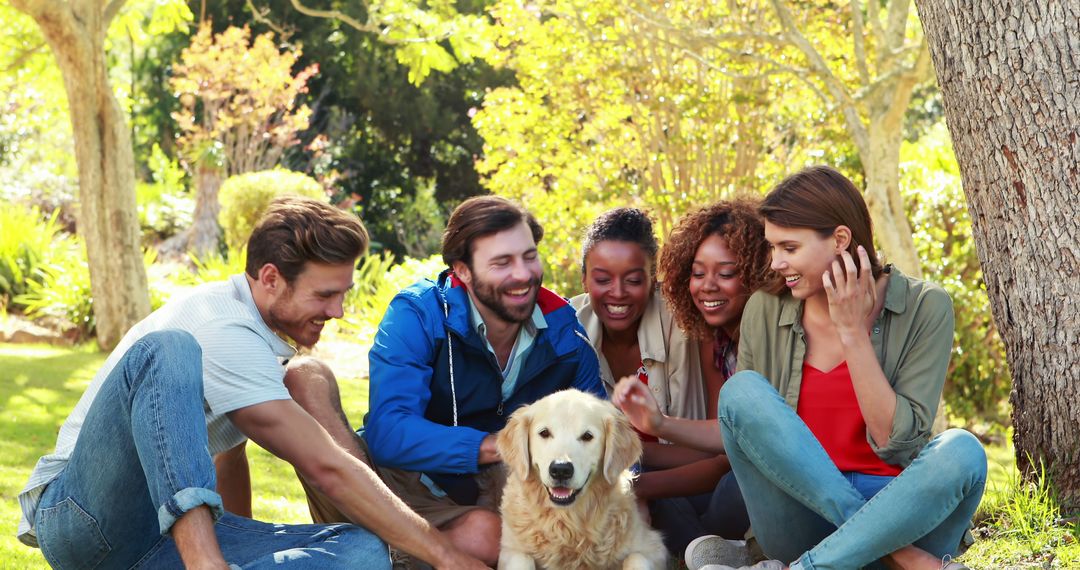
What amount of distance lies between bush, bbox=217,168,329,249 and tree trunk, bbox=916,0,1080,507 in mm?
11359

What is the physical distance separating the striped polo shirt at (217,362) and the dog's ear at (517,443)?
2.72ft

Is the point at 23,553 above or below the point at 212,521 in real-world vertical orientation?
below

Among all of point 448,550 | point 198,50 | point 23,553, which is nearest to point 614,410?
point 448,550

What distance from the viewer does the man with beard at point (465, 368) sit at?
13.4 feet

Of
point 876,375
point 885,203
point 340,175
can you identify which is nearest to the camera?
point 876,375

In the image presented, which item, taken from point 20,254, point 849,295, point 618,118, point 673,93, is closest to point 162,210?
point 20,254

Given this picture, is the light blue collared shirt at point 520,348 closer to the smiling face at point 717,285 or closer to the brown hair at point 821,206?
the smiling face at point 717,285

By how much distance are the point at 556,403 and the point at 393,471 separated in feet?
2.92

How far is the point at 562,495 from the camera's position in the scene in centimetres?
373

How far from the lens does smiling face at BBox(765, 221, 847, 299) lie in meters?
3.79

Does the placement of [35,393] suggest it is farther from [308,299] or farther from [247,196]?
[247,196]

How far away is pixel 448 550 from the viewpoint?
3627mm

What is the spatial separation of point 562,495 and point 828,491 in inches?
35.6

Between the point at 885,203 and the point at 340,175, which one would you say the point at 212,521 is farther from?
the point at 340,175
